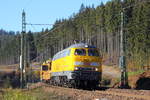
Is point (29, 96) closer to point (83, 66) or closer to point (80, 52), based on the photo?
point (83, 66)

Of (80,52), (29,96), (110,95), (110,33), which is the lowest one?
(110,95)

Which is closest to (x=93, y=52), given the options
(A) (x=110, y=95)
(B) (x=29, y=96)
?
(A) (x=110, y=95)

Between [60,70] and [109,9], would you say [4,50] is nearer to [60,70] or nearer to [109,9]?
[109,9]

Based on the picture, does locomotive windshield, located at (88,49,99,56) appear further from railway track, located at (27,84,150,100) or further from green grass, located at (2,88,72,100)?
green grass, located at (2,88,72,100)

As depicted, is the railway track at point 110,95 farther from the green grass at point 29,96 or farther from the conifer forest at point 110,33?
the conifer forest at point 110,33

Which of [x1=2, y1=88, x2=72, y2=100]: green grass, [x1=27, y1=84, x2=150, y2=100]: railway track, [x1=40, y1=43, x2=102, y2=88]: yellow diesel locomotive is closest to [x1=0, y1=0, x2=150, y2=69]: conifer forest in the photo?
[x1=40, y1=43, x2=102, y2=88]: yellow diesel locomotive

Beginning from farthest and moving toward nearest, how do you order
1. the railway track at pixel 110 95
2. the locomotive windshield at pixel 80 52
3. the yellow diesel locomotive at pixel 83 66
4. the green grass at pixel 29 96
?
the locomotive windshield at pixel 80 52
the yellow diesel locomotive at pixel 83 66
the railway track at pixel 110 95
the green grass at pixel 29 96

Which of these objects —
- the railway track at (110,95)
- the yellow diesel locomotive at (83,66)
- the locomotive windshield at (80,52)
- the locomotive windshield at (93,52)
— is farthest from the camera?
the locomotive windshield at (93,52)

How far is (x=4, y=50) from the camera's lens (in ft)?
520

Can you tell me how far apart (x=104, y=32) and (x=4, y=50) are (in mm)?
71080

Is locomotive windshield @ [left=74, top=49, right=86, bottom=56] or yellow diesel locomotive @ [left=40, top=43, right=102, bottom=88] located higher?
locomotive windshield @ [left=74, top=49, right=86, bottom=56]

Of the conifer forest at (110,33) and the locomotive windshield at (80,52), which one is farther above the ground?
the conifer forest at (110,33)

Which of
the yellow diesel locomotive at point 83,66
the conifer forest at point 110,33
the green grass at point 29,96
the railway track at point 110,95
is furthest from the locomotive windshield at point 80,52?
the conifer forest at point 110,33

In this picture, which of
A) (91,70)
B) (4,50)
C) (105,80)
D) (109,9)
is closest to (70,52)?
(91,70)
